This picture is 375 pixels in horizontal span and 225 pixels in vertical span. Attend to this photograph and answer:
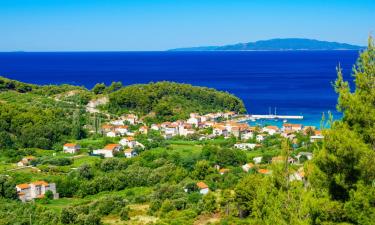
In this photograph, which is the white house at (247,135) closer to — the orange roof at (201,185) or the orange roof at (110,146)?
the orange roof at (110,146)

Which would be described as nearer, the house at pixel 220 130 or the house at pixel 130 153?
the house at pixel 130 153

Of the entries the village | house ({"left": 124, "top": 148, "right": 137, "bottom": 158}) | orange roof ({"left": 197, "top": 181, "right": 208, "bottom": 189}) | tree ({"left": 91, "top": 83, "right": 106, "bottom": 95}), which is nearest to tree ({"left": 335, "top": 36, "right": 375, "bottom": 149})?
orange roof ({"left": 197, "top": 181, "right": 208, "bottom": 189})

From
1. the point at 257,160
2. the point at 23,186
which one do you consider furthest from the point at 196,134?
the point at 23,186

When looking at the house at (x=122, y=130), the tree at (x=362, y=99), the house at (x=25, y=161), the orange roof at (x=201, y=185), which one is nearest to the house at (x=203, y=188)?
the orange roof at (x=201, y=185)

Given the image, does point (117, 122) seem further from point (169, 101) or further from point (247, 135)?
point (247, 135)

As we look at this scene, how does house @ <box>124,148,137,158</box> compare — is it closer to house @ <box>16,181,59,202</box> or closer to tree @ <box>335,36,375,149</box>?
house @ <box>16,181,59,202</box>

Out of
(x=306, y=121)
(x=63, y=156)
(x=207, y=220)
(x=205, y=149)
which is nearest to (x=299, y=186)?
(x=207, y=220)

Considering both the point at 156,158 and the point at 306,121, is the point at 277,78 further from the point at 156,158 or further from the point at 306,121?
the point at 156,158
